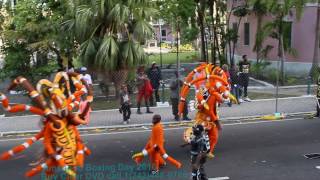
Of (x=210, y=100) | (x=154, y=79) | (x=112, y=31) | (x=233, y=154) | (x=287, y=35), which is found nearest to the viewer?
(x=210, y=100)

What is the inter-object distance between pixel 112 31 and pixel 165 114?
12.8 feet

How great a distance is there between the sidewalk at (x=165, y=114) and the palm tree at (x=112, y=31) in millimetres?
1909

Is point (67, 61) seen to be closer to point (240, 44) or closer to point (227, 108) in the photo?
point (227, 108)

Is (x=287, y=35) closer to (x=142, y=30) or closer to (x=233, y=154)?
(x=142, y=30)

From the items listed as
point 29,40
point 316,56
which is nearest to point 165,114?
point 29,40

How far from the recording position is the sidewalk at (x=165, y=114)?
16.3 metres

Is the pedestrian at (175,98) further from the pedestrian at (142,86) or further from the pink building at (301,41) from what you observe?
the pink building at (301,41)

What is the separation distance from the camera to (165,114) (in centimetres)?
1744

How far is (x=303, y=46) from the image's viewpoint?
2630 centimetres

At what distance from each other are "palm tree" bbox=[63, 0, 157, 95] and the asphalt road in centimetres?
418

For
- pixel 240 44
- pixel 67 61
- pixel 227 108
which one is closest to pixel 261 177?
pixel 227 108

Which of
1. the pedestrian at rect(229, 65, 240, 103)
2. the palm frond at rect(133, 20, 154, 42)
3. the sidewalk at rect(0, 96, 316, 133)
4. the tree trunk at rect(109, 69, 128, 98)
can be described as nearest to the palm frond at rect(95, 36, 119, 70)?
the tree trunk at rect(109, 69, 128, 98)

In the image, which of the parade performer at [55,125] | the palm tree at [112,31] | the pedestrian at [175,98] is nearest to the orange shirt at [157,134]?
the parade performer at [55,125]

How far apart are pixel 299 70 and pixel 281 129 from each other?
12.7m
